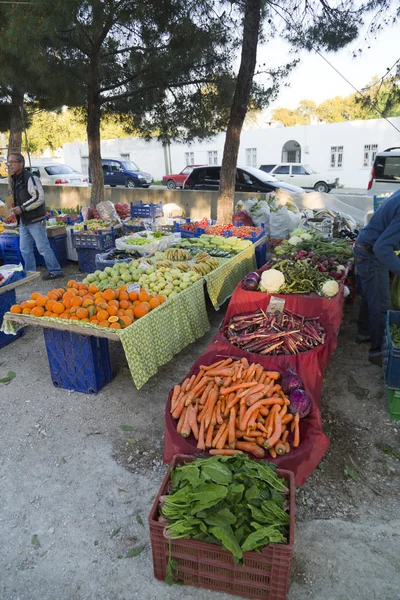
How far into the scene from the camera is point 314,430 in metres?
2.67

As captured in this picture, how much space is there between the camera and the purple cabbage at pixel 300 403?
2.75m

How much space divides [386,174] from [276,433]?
969 cm

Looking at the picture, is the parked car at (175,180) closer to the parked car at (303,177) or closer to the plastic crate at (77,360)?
the parked car at (303,177)

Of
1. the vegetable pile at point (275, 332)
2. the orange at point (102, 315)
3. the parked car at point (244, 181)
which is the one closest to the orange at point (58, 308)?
the orange at point (102, 315)

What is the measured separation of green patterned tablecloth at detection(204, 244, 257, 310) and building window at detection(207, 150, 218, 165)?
2284 centimetres

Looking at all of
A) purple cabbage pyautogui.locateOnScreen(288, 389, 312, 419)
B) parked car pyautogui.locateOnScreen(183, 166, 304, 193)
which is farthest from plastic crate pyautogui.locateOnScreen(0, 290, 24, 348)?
parked car pyautogui.locateOnScreen(183, 166, 304, 193)

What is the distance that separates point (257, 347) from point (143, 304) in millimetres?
1172

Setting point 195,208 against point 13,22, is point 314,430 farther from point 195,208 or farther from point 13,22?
point 195,208

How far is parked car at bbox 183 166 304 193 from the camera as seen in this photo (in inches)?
477

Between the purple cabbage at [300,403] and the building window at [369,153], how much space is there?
23303 mm

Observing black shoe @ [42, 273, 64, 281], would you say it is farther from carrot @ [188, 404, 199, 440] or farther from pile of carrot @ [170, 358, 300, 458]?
carrot @ [188, 404, 199, 440]

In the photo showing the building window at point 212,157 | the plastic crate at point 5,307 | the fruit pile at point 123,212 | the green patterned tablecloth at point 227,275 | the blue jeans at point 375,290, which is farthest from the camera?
the building window at point 212,157

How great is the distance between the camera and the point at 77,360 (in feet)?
12.7

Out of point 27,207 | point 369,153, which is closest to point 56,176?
point 27,207
